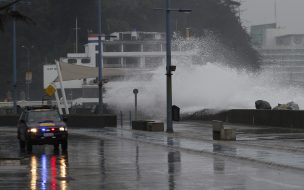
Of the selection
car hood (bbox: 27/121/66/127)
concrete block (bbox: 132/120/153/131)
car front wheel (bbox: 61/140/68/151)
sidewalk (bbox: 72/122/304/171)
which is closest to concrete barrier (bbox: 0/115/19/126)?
concrete block (bbox: 132/120/153/131)

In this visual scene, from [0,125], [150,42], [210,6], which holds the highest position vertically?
[210,6]

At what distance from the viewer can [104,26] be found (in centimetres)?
16900

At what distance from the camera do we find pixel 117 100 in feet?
276

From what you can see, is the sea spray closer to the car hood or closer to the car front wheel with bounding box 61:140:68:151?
the car hood

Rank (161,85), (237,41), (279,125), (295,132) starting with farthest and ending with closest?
(237,41) < (161,85) < (279,125) < (295,132)

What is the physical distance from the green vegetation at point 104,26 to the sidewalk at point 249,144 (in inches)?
4354

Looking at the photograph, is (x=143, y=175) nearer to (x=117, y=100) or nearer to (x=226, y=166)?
(x=226, y=166)

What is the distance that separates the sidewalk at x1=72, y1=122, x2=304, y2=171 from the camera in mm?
22688

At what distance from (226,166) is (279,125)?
73.7ft

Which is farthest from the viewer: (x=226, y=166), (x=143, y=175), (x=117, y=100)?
(x=117, y=100)

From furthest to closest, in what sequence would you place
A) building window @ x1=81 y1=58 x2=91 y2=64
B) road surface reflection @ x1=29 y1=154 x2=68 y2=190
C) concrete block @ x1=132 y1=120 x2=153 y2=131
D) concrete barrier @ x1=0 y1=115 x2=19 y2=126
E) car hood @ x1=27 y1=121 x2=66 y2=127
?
building window @ x1=81 y1=58 x2=91 y2=64 < concrete barrier @ x1=0 y1=115 x2=19 y2=126 < concrete block @ x1=132 y1=120 x2=153 y2=131 < car hood @ x1=27 y1=121 x2=66 y2=127 < road surface reflection @ x1=29 y1=154 x2=68 y2=190

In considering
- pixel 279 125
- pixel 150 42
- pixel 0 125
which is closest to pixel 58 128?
pixel 279 125

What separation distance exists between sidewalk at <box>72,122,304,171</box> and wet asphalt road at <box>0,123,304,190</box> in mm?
50

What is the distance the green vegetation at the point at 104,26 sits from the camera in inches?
6186
